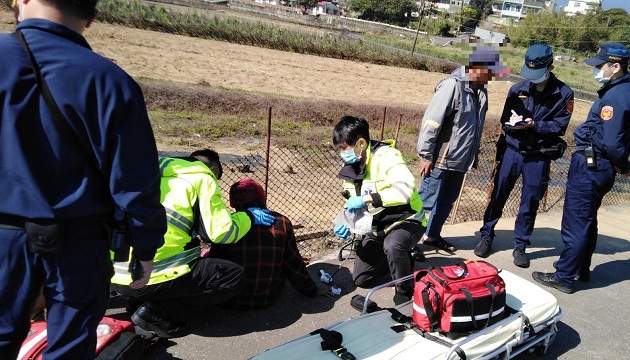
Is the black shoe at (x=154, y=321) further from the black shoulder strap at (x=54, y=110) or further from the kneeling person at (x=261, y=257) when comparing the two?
the black shoulder strap at (x=54, y=110)

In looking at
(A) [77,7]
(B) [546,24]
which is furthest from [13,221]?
(B) [546,24]

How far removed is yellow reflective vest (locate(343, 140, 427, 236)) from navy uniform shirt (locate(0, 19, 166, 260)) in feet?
7.06

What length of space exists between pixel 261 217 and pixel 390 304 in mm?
1363

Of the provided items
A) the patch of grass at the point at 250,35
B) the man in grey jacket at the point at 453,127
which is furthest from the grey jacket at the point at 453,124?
the patch of grass at the point at 250,35

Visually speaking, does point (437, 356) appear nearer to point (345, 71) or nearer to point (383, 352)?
point (383, 352)

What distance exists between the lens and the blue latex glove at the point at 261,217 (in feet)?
11.0

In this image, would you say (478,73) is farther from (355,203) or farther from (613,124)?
(355,203)

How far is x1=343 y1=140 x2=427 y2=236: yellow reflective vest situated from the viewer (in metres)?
3.56

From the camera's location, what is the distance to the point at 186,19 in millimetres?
29609

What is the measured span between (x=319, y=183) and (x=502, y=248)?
A: 145 inches

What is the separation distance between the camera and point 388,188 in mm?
3605

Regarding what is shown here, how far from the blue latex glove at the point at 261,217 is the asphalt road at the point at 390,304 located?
2.26 feet

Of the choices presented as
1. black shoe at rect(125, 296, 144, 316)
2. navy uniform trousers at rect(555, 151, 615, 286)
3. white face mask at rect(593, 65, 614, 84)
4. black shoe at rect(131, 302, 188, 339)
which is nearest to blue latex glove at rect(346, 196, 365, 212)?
black shoe at rect(131, 302, 188, 339)

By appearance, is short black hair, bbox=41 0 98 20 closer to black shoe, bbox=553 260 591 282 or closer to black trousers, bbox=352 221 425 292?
black trousers, bbox=352 221 425 292
